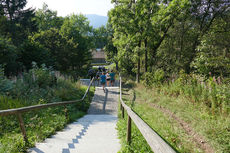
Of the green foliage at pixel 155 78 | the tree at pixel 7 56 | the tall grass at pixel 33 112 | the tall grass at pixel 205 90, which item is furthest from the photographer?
the green foliage at pixel 155 78

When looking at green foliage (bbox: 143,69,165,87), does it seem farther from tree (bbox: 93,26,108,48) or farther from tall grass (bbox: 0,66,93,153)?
tree (bbox: 93,26,108,48)

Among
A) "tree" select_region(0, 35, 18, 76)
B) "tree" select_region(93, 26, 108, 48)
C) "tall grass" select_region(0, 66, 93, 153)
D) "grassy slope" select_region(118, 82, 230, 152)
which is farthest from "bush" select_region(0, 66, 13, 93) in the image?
"tree" select_region(93, 26, 108, 48)

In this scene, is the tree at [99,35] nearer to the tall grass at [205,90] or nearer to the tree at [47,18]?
the tree at [47,18]

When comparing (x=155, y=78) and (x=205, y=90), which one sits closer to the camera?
(x=205, y=90)

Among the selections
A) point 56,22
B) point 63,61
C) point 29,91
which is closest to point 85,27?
point 56,22

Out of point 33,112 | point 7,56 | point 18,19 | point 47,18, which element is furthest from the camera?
point 47,18

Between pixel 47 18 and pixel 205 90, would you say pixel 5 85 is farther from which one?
pixel 47 18

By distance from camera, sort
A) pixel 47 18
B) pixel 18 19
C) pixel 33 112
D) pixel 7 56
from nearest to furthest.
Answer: pixel 33 112 < pixel 7 56 < pixel 18 19 < pixel 47 18

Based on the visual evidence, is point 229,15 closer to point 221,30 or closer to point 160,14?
point 221,30

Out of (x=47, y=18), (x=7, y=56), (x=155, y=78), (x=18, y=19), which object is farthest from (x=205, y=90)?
(x=47, y=18)

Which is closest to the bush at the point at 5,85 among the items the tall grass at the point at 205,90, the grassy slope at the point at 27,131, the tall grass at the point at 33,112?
the tall grass at the point at 33,112

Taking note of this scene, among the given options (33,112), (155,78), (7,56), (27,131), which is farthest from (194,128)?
(7,56)

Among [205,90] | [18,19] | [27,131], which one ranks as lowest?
[27,131]

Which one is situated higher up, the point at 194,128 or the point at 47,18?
the point at 47,18
